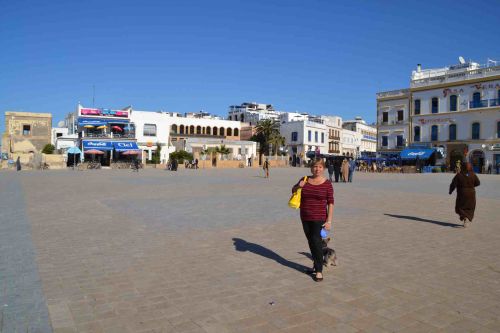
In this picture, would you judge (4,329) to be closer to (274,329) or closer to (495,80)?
(274,329)

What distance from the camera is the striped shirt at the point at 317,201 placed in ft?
17.0

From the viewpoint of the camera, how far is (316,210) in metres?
5.17

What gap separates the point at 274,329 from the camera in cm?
364

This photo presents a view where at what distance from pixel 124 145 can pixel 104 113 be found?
5.26 meters

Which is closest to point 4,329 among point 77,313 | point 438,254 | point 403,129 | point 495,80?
point 77,313

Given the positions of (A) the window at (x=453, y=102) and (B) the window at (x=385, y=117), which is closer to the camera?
(A) the window at (x=453, y=102)

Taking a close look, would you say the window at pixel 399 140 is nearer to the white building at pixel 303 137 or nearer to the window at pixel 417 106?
the window at pixel 417 106

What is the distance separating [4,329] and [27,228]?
5.47 m

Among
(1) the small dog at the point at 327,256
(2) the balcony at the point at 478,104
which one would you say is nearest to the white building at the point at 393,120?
(2) the balcony at the point at 478,104

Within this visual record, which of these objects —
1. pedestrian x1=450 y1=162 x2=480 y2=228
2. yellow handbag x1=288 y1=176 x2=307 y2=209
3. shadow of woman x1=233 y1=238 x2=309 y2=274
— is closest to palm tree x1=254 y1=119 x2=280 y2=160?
pedestrian x1=450 y1=162 x2=480 y2=228

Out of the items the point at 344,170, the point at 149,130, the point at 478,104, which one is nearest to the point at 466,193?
the point at 344,170

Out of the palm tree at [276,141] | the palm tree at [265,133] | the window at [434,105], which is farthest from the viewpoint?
the palm tree at [265,133]

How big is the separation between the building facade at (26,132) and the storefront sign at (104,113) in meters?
19.7

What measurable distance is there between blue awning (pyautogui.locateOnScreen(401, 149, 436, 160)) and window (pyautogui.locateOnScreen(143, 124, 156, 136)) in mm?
34805
